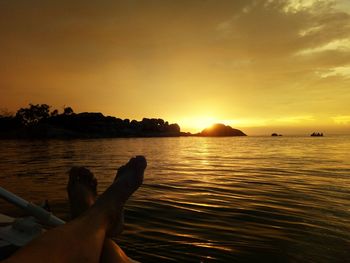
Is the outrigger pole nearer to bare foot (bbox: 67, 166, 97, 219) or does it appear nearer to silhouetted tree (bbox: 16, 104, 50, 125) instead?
bare foot (bbox: 67, 166, 97, 219)

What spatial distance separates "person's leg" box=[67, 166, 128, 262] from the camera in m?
3.18

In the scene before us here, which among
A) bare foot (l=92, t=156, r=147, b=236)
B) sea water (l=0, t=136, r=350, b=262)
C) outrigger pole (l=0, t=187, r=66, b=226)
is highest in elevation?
bare foot (l=92, t=156, r=147, b=236)

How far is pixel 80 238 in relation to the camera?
2678 mm

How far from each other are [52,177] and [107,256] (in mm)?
12699

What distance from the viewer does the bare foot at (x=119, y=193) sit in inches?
134

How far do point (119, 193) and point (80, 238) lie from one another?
123 centimetres

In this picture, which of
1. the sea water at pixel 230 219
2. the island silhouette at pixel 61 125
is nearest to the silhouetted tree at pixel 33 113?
the island silhouette at pixel 61 125

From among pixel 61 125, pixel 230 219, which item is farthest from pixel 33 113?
pixel 230 219

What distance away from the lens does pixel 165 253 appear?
17.4 ft

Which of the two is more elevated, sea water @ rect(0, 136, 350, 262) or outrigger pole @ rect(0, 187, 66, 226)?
outrigger pole @ rect(0, 187, 66, 226)

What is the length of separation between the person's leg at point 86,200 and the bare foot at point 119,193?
0.31 ft

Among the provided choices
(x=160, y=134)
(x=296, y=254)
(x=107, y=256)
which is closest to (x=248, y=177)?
(x=296, y=254)

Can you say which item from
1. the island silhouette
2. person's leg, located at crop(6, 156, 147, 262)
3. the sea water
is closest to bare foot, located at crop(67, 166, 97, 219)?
person's leg, located at crop(6, 156, 147, 262)

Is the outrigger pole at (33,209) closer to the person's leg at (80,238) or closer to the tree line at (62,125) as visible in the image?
the person's leg at (80,238)
